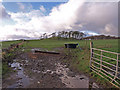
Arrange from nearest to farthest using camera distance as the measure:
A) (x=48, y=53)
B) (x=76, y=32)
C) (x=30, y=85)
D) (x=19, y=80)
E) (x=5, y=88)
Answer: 1. (x=5, y=88)
2. (x=30, y=85)
3. (x=19, y=80)
4. (x=48, y=53)
5. (x=76, y=32)

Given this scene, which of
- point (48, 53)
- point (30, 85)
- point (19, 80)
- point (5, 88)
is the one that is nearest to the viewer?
point (5, 88)

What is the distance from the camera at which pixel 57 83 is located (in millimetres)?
4781

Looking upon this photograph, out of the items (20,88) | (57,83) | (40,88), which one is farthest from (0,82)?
(57,83)

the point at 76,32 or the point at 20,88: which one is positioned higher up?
the point at 76,32

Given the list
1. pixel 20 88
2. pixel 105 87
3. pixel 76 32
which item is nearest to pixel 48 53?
pixel 20 88

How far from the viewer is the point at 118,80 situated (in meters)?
4.47

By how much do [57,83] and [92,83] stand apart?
2.11m

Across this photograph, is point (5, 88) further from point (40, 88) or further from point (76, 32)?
point (76, 32)

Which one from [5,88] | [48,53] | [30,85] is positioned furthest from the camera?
[48,53]

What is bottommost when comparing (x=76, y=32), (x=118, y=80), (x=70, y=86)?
(x=70, y=86)

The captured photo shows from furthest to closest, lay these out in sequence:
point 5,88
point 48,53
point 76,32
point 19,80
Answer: point 76,32 → point 48,53 → point 19,80 → point 5,88

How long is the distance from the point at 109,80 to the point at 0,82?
6538 millimetres

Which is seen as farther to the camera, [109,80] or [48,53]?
[48,53]

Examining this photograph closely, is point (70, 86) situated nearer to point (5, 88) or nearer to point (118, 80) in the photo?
point (118, 80)
